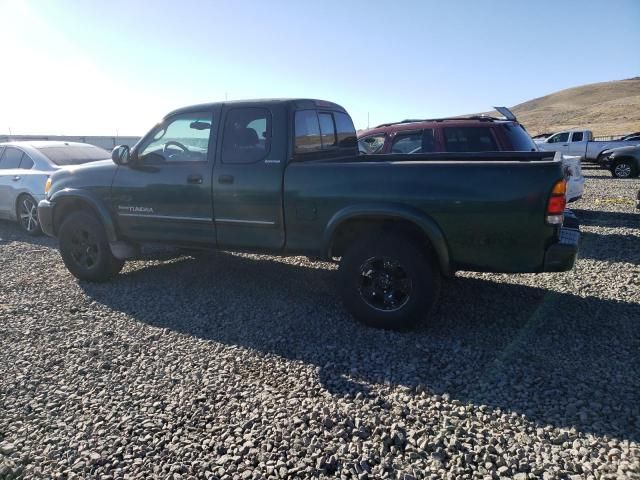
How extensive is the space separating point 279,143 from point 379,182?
1119 millimetres

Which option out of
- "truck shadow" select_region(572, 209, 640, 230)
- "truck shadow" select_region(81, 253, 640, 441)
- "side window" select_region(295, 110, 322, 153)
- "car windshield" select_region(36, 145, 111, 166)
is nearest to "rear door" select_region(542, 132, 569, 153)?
"truck shadow" select_region(572, 209, 640, 230)

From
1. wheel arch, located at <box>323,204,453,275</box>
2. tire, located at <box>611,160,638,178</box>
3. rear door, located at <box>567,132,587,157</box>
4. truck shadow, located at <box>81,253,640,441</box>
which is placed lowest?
truck shadow, located at <box>81,253,640,441</box>

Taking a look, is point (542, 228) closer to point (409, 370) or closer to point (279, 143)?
point (409, 370)

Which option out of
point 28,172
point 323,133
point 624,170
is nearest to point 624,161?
point 624,170

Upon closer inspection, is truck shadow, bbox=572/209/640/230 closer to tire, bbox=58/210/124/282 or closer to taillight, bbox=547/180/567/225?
taillight, bbox=547/180/567/225

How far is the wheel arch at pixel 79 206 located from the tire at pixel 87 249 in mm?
99

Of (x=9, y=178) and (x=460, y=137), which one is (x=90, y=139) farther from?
(x=460, y=137)

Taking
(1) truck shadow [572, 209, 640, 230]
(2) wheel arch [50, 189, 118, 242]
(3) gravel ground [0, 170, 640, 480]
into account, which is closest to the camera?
(3) gravel ground [0, 170, 640, 480]

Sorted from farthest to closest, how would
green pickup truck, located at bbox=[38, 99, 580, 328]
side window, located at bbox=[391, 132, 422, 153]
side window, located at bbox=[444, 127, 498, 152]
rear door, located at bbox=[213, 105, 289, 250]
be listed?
side window, located at bbox=[391, 132, 422, 153]
side window, located at bbox=[444, 127, 498, 152]
rear door, located at bbox=[213, 105, 289, 250]
green pickup truck, located at bbox=[38, 99, 580, 328]

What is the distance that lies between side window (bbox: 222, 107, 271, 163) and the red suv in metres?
3.56

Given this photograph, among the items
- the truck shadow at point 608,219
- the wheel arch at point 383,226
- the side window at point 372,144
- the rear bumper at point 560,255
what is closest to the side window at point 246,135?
the wheel arch at point 383,226

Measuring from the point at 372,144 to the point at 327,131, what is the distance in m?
3.17

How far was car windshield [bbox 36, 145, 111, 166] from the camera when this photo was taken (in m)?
8.42

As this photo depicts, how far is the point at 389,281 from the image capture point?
4.14m
